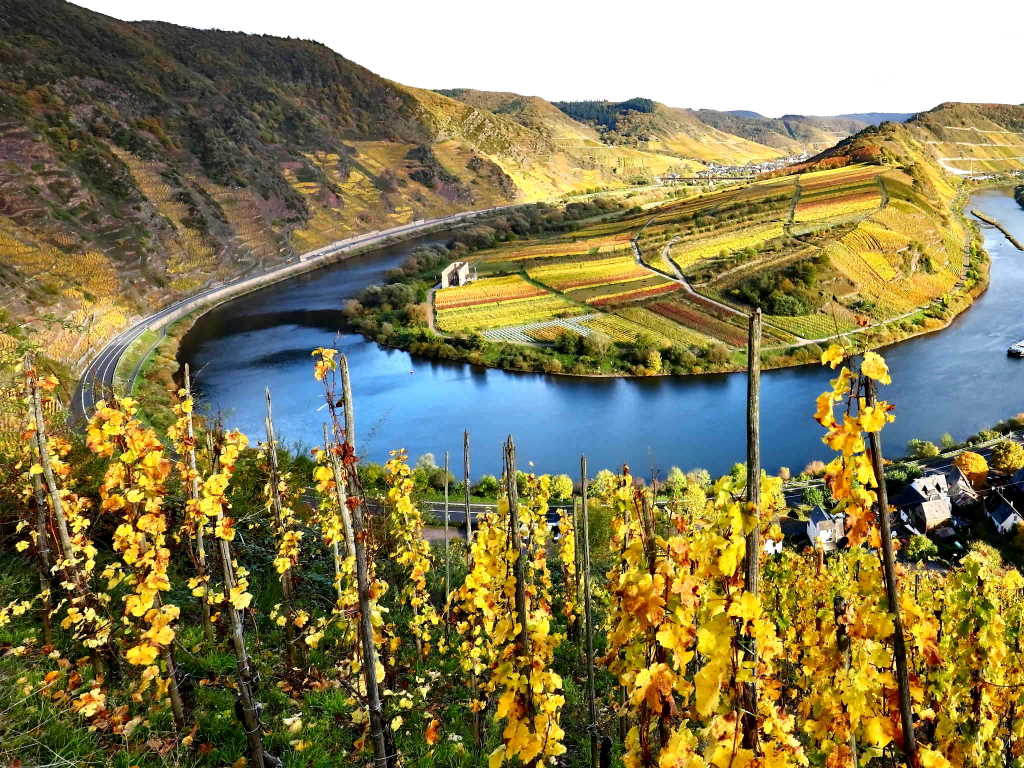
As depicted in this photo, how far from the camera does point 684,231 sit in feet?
191

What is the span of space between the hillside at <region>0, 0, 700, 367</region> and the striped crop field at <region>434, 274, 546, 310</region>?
21.8 meters

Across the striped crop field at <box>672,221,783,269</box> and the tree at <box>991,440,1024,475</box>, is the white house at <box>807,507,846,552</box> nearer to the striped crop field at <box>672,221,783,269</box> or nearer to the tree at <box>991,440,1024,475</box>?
the tree at <box>991,440,1024,475</box>

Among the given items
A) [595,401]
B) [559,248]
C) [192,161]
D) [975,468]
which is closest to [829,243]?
[559,248]

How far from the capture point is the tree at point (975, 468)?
19812mm

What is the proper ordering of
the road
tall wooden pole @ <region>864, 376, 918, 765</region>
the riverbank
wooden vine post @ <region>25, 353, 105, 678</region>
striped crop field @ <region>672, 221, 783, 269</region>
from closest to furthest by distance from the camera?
1. tall wooden pole @ <region>864, 376, 918, 765</region>
2. wooden vine post @ <region>25, 353, 105, 678</region>
3. the road
4. the riverbank
5. striped crop field @ <region>672, 221, 783, 269</region>

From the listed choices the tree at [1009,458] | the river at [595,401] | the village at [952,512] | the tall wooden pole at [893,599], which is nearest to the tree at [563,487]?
the river at [595,401]

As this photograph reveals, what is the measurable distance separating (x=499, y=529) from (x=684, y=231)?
56.6m

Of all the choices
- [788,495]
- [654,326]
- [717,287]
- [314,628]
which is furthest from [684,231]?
[314,628]

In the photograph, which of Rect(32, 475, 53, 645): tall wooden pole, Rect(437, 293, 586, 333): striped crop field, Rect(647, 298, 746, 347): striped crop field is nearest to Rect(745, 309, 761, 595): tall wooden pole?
Rect(32, 475, 53, 645): tall wooden pole

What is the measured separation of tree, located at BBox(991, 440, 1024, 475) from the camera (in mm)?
19797

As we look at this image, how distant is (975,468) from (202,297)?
5188 centimetres

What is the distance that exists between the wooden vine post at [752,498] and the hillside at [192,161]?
2737cm

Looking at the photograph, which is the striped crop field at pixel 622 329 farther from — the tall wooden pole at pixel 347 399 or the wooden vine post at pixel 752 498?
the wooden vine post at pixel 752 498

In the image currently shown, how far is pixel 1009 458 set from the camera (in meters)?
19.9
